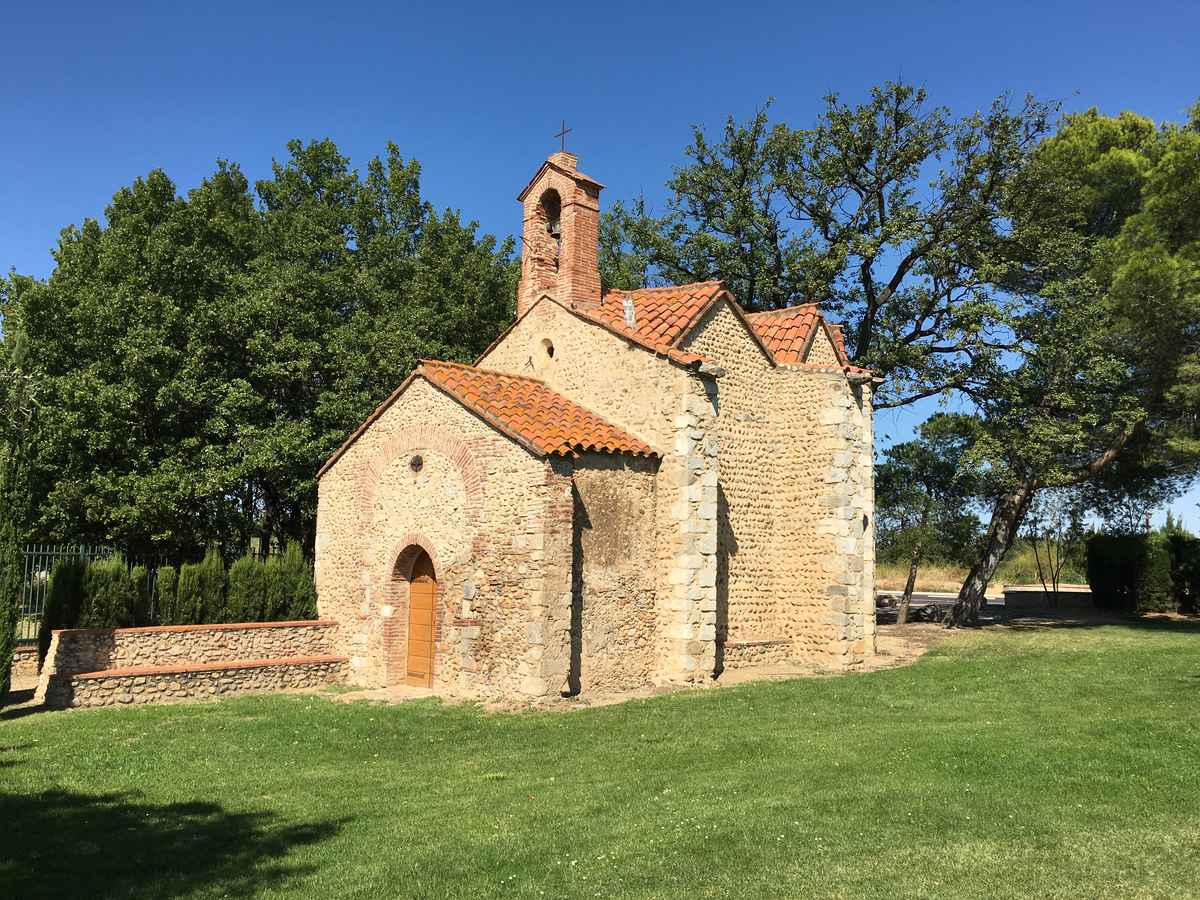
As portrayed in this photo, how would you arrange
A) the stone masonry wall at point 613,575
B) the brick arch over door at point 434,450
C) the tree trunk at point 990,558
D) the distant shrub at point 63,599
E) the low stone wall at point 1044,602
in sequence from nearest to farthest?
the stone masonry wall at point 613,575, the brick arch over door at point 434,450, the distant shrub at point 63,599, the tree trunk at point 990,558, the low stone wall at point 1044,602

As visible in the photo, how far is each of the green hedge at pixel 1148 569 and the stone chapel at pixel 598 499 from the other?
1850cm

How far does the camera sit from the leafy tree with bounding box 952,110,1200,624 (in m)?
21.8

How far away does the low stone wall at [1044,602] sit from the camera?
32531 mm

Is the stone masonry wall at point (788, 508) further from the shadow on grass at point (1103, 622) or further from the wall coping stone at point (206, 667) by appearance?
the shadow on grass at point (1103, 622)

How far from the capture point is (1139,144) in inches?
1035

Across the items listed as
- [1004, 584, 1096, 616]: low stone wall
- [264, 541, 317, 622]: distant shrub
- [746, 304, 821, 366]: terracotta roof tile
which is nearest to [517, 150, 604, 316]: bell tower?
[746, 304, 821, 366]: terracotta roof tile

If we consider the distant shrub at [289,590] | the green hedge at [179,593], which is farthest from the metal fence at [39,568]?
the distant shrub at [289,590]

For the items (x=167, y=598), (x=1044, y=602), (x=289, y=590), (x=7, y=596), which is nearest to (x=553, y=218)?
(x=289, y=590)

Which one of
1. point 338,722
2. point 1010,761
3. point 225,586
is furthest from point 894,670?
point 225,586

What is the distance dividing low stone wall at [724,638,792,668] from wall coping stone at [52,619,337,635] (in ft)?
26.0

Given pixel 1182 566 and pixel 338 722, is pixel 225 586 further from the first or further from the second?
pixel 1182 566

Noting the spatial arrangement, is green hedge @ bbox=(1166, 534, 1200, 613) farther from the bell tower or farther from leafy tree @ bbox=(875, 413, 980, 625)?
the bell tower

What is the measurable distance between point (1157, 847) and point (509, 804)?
17.2 ft

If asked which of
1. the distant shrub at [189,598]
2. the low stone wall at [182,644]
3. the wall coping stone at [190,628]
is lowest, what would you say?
the low stone wall at [182,644]
